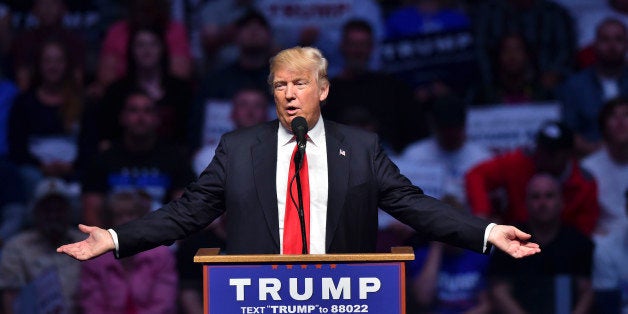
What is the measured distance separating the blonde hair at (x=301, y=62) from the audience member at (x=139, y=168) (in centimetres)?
371

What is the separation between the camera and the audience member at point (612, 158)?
26.1 ft

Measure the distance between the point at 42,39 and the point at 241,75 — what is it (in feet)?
4.63

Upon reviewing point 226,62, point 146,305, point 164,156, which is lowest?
point 146,305

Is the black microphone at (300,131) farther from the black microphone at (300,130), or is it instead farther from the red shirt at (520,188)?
the red shirt at (520,188)

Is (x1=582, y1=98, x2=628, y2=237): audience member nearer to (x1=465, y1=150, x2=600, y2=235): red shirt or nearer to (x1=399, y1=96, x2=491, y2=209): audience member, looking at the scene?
(x1=465, y1=150, x2=600, y2=235): red shirt

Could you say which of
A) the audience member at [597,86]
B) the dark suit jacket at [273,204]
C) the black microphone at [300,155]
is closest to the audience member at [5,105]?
the audience member at [597,86]

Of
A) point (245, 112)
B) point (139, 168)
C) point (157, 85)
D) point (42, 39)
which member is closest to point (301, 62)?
point (139, 168)

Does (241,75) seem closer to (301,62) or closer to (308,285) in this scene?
(301,62)

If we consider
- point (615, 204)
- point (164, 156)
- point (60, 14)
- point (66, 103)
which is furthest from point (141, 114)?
point (615, 204)

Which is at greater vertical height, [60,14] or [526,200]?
[60,14]

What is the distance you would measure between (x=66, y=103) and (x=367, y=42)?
6.57ft

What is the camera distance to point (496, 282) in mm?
6594

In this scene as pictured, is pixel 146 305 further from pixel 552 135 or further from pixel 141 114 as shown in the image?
pixel 552 135

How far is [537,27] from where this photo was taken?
872 centimetres
